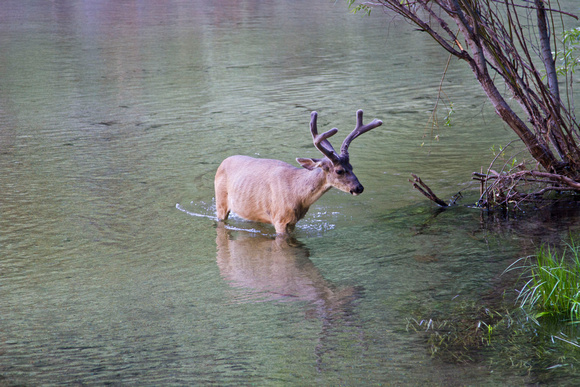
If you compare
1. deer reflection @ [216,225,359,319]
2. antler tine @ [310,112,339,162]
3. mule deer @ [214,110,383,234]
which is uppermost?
antler tine @ [310,112,339,162]

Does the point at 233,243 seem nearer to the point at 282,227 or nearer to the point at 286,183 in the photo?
the point at 282,227

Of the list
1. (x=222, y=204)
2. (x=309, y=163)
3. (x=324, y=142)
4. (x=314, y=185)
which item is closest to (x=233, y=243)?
(x=222, y=204)

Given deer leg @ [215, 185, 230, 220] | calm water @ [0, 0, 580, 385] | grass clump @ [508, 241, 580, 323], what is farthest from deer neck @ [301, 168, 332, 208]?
grass clump @ [508, 241, 580, 323]

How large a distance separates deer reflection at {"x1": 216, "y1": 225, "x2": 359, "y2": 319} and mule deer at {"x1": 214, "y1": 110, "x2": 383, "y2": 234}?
0.96ft

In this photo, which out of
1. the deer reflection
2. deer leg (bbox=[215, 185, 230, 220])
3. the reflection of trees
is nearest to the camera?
the reflection of trees

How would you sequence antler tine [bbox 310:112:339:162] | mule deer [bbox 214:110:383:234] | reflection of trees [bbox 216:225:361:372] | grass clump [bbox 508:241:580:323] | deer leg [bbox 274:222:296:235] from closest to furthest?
grass clump [bbox 508:241:580:323], reflection of trees [bbox 216:225:361:372], antler tine [bbox 310:112:339:162], mule deer [bbox 214:110:383:234], deer leg [bbox 274:222:296:235]

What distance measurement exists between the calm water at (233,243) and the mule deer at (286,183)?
1.02ft

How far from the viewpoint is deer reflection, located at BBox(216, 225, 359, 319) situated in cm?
582

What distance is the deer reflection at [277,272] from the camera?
229 inches

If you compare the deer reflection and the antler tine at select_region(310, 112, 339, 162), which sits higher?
the antler tine at select_region(310, 112, 339, 162)

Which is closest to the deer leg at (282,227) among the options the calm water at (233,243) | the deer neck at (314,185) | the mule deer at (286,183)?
the mule deer at (286,183)

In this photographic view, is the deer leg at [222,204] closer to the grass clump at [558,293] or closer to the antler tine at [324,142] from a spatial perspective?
the antler tine at [324,142]

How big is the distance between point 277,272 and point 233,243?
116 cm

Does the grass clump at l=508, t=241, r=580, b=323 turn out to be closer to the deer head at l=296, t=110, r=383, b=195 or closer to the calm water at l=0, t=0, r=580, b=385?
the calm water at l=0, t=0, r=580, b=385
